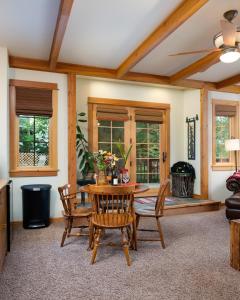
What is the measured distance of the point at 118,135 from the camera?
5930 mm

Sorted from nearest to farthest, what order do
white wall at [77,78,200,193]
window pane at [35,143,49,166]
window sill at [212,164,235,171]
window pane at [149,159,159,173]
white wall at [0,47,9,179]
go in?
white wall at [0,47,9,179] → window pane at [35,143,49,166] → white wall at [77,78,200,193] → window sill at [212,164,235,171] → window pane at [149,159,159,173]

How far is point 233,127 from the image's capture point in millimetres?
6344

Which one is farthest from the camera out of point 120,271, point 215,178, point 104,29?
point 215,178

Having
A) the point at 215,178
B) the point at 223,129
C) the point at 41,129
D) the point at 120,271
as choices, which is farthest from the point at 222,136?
the point at 120,271

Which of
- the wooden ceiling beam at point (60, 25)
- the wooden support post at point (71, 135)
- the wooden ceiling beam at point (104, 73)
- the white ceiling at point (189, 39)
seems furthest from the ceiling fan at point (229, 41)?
the wooden support post at point (71, 135)

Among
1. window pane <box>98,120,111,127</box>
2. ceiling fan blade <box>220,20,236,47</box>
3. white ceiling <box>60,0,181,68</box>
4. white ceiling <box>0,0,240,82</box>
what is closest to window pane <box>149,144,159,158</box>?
window pane <box>98,120,111,127</box>

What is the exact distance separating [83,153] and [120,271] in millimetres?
3107

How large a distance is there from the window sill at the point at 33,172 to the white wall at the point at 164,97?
158 cm

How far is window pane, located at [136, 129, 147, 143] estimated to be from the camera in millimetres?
6133

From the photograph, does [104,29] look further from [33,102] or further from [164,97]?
[164,97]

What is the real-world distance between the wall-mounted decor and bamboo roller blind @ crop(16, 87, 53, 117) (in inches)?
131

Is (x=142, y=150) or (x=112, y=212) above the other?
(x=142, y=150)

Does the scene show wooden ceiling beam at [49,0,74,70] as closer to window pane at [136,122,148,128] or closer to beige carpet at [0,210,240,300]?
window pane at [136,122,148,128]

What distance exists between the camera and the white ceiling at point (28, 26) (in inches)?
113
